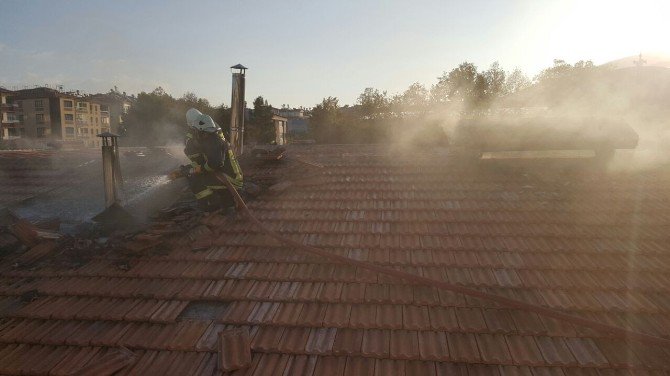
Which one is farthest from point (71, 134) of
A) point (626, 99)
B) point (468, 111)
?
point (626, 99)

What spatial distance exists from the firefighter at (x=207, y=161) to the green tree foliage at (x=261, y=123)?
34771mm

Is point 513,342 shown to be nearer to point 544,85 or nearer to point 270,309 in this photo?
point 270,309

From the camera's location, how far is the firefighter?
5.63 metres

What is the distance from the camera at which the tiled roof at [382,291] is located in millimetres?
2951

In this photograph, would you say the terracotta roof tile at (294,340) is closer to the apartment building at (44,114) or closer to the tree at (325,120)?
the tree at (325,120)

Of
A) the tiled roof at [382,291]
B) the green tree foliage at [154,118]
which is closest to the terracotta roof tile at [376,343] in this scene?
the tiled roof at [382,291]

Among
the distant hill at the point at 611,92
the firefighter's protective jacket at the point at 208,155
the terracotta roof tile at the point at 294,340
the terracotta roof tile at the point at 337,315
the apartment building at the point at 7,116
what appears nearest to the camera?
the terracotta roof tile at the point at 294,340

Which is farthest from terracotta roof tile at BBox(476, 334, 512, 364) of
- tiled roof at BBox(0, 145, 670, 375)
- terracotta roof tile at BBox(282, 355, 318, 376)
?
terracotta roof tile at BBox(282, 355, 318, 376)

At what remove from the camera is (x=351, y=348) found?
299 centimetres

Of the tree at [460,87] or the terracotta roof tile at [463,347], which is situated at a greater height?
the tree at [460,87]

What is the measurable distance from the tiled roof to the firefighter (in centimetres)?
44

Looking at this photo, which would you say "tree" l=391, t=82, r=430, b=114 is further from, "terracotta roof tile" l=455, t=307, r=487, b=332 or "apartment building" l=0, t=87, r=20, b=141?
"apartment building" l=0, t=87, r=20, b=141

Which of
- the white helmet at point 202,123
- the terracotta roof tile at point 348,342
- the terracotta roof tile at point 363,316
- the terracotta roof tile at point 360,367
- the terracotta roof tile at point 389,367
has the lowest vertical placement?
the terracotta roof tile at point 360,367

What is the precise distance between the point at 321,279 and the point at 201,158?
2920 mm
